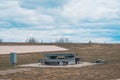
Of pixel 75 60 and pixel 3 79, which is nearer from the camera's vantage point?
pixel 3 79

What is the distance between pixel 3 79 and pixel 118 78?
6.66m

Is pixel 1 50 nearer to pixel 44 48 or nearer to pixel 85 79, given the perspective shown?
pixel 44 48

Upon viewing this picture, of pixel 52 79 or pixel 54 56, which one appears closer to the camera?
pixel 52 79

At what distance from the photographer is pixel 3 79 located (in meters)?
21.5

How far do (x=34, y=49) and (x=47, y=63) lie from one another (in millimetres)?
34564

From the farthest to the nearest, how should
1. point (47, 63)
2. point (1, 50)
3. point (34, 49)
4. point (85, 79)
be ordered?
point (34, 49) → point (1, 50) → point (47, 63) → point (85, 79)

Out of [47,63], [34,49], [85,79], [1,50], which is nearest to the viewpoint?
[85,79]

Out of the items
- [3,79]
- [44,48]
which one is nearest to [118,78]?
[3,79]

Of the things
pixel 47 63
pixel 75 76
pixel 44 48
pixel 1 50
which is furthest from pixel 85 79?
pixel 44 48

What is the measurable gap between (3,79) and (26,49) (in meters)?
45.2

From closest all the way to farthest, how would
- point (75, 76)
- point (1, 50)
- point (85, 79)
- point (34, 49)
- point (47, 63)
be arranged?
point (85, 79), point (75, 76), point (47, 63), point (1, 50), point (34, 49)

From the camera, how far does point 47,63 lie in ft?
115

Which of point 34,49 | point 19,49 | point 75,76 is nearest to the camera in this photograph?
point 75,76

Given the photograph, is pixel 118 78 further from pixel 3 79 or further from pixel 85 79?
pixel 3 79
